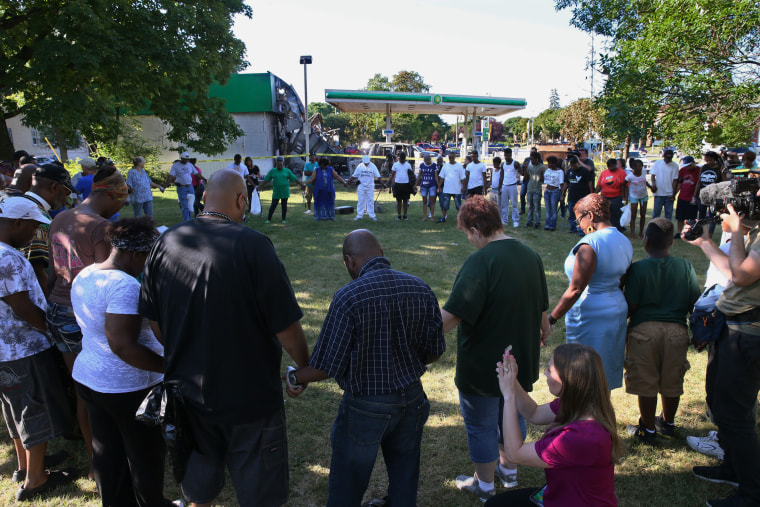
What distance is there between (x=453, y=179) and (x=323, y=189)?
11.7 ft

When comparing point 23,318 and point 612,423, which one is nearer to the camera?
point 612,423

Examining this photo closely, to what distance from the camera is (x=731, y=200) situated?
2781mm

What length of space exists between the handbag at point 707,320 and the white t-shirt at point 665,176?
28.1ft

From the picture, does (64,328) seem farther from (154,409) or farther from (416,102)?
(416,102)

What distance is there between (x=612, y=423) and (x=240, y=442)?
1609mm

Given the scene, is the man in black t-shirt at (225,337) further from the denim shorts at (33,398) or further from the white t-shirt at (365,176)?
the white t-shirt at (365,176)

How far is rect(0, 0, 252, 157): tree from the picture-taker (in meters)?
9.93

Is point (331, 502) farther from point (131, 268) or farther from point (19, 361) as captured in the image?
point (19, 361)

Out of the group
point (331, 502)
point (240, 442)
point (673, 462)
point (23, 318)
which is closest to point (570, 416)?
point (331, 502)

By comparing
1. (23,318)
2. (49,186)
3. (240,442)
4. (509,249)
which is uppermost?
(49,186)

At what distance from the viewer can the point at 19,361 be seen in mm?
2947

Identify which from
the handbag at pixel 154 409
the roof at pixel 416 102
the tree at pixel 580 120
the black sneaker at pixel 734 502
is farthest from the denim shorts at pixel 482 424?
the tree at pixel 580 120

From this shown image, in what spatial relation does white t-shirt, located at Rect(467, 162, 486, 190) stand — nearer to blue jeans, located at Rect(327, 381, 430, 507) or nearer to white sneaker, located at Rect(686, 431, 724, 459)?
white sneaker, located at Rect(686, 431, 724, 459)

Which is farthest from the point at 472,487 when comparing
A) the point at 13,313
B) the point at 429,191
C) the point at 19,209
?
the point at 429,191
